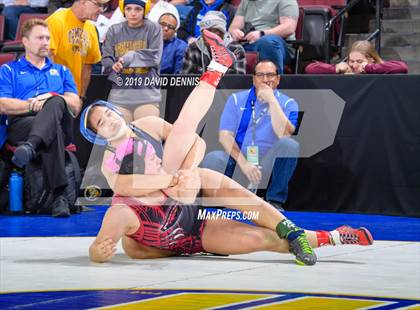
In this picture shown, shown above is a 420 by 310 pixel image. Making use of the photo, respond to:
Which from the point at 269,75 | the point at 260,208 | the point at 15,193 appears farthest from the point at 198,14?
the point at 260,208

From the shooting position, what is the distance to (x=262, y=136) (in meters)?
9.16

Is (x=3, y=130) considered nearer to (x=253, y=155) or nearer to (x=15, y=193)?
(x=15, y=193)

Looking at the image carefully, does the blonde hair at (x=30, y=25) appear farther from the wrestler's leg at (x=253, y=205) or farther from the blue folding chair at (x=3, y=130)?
the wrestler's leg at (x=253, y=205)

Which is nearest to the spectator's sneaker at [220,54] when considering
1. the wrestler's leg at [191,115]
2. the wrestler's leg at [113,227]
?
the wrestler's leg at [191,115]

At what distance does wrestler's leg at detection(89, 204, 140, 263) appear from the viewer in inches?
235

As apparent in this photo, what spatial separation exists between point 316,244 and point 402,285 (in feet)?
3.35

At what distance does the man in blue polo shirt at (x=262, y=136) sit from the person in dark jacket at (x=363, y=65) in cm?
65

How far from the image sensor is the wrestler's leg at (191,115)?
625 centimetres

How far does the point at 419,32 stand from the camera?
12.2 metres

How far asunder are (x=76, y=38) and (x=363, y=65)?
2.88m

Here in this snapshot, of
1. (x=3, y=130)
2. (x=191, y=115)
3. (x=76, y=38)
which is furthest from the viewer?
(x=76, y=38)

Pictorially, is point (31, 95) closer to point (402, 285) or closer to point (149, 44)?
point (149, 44)

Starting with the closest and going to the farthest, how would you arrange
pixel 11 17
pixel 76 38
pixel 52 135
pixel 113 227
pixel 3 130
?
pixel 113 227 → pixel 52 135 → pixel 3 130 → pixel 76 38 → pixel 11 17

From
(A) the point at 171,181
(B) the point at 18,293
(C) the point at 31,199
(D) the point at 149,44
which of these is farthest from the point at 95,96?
(B) the point at 18,293
